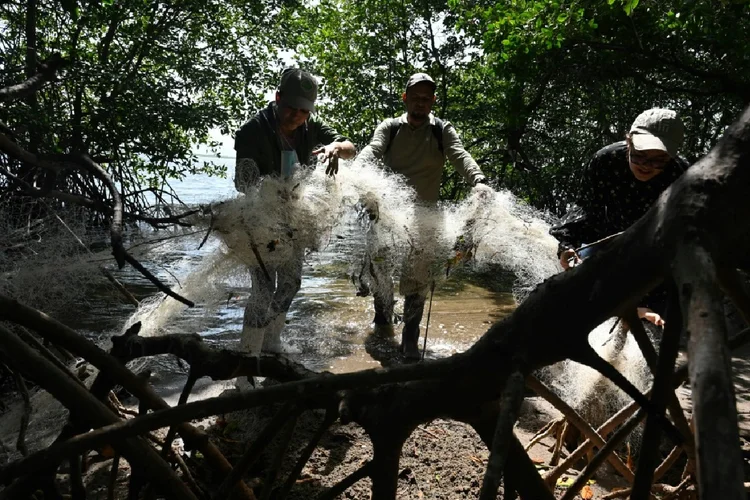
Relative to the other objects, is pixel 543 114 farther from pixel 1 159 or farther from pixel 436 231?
pixel 1 159

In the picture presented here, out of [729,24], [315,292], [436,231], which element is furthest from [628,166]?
[315,292]

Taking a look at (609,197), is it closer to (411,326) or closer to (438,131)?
(438,131)

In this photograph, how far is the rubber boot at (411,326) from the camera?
15.4 feet

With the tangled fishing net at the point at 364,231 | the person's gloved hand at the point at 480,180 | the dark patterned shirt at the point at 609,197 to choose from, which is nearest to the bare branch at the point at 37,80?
the tangled fishing net at the point at 364,231

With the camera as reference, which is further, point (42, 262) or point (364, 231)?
point (364, 231)

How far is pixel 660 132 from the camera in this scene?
9.52 ft

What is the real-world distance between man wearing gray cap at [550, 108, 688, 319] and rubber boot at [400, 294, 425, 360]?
1.59 meters

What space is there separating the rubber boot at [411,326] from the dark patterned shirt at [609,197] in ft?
5.23

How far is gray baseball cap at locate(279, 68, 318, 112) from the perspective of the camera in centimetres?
372

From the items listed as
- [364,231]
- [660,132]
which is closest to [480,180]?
[364,231]

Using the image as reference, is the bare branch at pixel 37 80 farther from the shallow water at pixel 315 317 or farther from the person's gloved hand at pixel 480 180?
the person's gloved hand at pixel 480 180

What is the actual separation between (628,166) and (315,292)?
509 centimetres

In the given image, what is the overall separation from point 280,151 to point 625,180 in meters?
2.00

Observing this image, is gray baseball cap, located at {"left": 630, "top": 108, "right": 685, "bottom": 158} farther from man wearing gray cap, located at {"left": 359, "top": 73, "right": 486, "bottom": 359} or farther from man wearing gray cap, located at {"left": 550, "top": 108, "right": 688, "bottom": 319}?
man wearing gray cap, located at {"left": 359, "top": 73, "right": 486, "bottom": 359}
